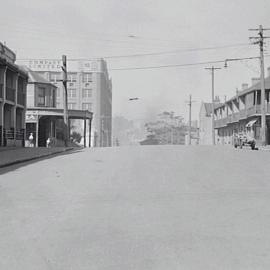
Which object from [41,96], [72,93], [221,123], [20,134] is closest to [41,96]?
[41,96]

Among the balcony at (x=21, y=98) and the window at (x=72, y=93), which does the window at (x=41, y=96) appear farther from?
the window at (x=72, y=93)

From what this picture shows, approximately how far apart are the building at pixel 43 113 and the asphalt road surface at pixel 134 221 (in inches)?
1368

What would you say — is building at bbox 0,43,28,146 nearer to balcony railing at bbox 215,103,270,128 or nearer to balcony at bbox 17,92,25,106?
balcony at bbox 17,92,25,106

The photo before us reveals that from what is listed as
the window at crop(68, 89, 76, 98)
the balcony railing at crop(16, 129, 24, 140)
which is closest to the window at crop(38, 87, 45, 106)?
the balcony railing at crop(16, 129, 24, 140)

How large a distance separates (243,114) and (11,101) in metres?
34.7

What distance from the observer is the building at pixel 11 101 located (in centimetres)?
3359

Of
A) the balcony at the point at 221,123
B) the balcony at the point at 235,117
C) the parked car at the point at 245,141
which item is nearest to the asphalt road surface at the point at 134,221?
the parked car at the point at 245,141

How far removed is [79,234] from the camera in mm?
6852

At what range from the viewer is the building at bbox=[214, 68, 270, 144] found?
57062 millimetres

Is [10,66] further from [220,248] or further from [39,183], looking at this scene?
[220,248]

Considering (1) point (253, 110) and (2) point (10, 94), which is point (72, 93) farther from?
(2) point (10, 94)

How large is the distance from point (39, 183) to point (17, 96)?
26593 mm

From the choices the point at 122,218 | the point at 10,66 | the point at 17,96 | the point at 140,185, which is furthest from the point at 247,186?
the point at 17,96

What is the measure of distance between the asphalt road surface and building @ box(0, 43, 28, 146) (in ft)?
66.3
